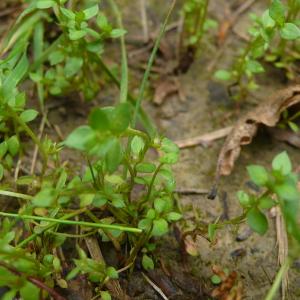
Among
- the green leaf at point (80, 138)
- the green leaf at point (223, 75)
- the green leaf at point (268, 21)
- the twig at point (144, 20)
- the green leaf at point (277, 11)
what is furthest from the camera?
the twig at point (144, 20)

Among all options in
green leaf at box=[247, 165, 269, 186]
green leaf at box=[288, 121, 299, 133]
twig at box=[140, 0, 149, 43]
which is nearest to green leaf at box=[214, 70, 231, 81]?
green leaf at box=[288, 121, 299, 133]

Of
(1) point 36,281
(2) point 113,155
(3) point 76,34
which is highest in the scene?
(3) point 76,34

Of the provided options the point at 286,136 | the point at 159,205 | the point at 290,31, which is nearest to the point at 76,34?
the point at 159,205

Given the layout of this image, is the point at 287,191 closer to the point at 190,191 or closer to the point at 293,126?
the point at 190,191

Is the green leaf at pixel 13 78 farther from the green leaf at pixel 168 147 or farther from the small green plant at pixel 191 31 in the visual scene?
the small green plant at pixel 191 31

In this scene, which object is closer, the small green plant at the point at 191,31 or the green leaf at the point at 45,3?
the green leaf at the point at 45,3

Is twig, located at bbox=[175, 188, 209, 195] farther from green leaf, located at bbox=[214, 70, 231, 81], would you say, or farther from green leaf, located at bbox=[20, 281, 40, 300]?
green leaf, located at bbox=[20, 281, 40, 300]

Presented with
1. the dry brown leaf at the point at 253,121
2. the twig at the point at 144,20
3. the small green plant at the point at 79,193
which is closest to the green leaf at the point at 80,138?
the small green plant at the point at 79,193
